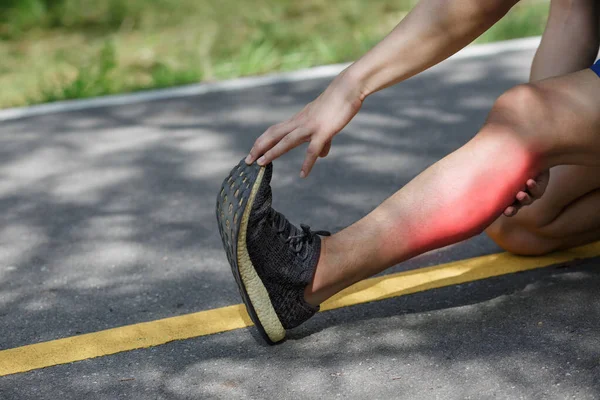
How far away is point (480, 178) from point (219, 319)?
0.85 metres

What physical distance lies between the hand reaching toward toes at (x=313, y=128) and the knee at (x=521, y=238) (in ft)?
2.59

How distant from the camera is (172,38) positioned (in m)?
6.49

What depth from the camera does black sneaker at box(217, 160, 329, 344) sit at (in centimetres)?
214

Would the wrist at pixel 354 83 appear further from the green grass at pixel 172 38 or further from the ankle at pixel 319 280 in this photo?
the green grass at pixel 172 38

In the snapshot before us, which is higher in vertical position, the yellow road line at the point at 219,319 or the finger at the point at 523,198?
the finger at the point at 523,198

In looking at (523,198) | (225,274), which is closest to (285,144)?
(523,198)

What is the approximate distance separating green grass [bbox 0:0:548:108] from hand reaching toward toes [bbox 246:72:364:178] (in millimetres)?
3128

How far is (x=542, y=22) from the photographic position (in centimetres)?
605

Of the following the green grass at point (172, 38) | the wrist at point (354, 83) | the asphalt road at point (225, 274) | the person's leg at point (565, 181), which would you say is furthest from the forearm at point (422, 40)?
the green grass at point (172, 38)

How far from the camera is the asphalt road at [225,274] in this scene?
7.20ft

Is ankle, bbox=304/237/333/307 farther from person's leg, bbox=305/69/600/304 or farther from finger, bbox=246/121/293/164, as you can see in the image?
finger, bbox=246/121/293/164

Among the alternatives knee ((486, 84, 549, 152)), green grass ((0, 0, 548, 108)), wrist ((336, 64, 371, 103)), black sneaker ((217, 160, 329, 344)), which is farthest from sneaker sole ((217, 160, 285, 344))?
green grass ((0, 0, 548, 108))

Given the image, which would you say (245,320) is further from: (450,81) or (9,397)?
(450,81)

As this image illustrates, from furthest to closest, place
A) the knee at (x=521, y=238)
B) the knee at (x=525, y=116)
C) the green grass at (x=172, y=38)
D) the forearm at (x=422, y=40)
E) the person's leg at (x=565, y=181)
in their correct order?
the green grass at (x=172, y=38), the knee at (x=521, y=238), the person's leg at (x=565, y=181), the forearm at (x=422, y=40), the knee at (x=525, y=116)
